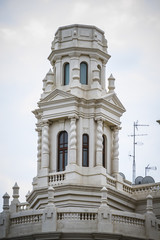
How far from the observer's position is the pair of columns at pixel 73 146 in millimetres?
54875

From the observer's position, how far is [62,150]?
5584 cm

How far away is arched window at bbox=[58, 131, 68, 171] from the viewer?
182 feet

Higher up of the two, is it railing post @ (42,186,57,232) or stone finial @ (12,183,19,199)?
stone finial @ (12,183,19,199)

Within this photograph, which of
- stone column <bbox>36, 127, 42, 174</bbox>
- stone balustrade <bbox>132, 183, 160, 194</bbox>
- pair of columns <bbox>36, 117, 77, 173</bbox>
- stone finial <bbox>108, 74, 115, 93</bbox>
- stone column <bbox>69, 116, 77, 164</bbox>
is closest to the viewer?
stone column <bbox>69, 116, 77, 164</bbox>

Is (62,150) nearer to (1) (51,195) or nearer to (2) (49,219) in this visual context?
(1) (51,195)

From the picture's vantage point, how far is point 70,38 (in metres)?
57.8

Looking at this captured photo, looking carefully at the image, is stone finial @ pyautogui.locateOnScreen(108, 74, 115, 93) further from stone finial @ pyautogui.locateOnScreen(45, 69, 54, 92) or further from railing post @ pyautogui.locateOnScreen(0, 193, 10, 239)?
railing post @ pyautogui.locateOnScreen(0, 193, 10, 239)

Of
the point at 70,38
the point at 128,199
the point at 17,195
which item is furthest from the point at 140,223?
the point at 70,38

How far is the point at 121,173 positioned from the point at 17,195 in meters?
8.59

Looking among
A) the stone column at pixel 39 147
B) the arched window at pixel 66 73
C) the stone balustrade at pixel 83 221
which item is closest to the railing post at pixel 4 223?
the stone balustrade at pixel 83 221

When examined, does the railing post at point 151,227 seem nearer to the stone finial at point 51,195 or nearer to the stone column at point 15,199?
the stone finial at point 51,195

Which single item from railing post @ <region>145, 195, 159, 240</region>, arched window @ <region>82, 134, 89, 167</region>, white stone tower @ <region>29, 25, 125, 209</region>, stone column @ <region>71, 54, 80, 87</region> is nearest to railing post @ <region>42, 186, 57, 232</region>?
railing post @ <region>145, 195, 159, 240</region>

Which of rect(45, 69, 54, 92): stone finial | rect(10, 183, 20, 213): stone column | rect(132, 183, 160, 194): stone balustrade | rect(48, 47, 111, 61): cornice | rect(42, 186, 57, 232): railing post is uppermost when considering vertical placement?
rect(48, 47, 111, 61): cornice

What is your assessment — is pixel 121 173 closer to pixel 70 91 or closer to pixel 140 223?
pixel 70 91
